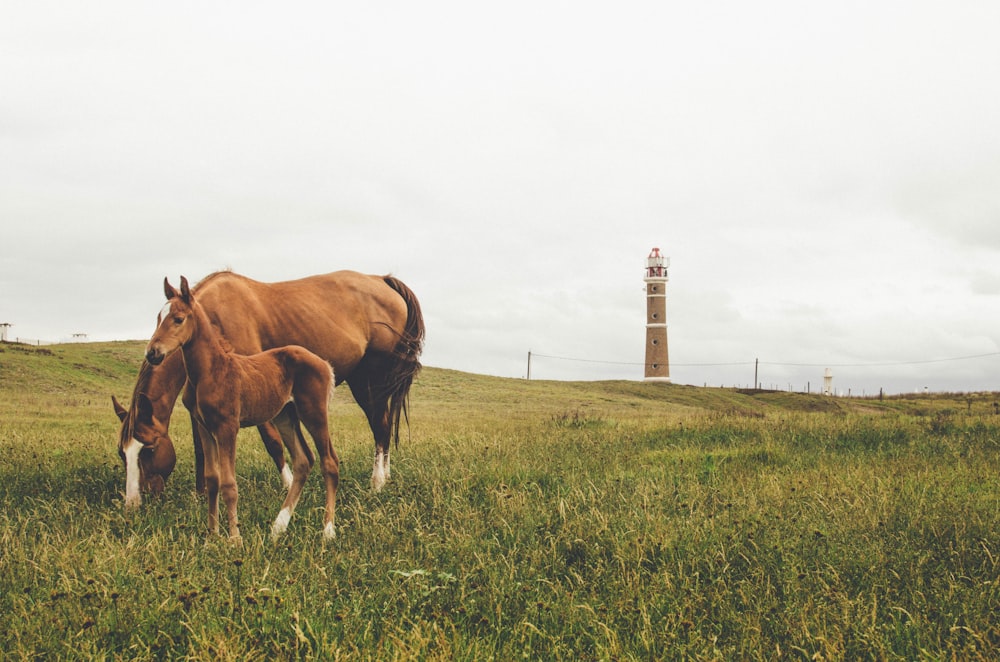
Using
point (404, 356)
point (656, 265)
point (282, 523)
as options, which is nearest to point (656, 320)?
point (656, 265)

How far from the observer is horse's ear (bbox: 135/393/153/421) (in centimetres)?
730

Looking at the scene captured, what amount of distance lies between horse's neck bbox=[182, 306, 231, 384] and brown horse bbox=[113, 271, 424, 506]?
19.8 inches

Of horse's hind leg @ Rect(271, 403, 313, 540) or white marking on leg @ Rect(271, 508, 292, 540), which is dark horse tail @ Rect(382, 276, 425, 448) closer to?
horse's hind leg @ Rect(271, 403, 313, 540)

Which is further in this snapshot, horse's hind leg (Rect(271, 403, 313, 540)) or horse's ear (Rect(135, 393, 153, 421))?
horse's ear (Rect(135, 393, 153, 421))

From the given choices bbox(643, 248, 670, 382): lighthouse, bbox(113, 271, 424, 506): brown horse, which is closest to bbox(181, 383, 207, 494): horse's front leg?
bbox(113, 271, 424, 506): brown horse

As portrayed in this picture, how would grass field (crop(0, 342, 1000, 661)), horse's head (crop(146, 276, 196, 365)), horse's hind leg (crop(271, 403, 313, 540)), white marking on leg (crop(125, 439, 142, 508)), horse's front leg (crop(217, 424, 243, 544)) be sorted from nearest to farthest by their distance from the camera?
grass field (crop(0, 342, 1000, 661)) < horse's head (crop(146, 276, 196, 365)) < horse's front leg (crop(217, 424, 243, 544)) < horse's hind leg (crop(271, 403, 313, 540)) < white marking on leg (crop(125, 439, 142, 508))

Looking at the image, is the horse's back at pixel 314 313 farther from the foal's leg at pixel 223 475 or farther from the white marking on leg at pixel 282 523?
the white marking on leg at pixel 282 523

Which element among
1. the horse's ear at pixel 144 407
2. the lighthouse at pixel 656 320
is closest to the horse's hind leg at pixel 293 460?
the horse's ear at pixel 144 407

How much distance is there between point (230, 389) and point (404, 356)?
13.3 ft

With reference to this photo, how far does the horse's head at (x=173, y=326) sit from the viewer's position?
18.5ft

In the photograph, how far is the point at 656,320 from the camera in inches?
3017

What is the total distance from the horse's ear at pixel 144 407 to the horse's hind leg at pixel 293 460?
53.6 inches

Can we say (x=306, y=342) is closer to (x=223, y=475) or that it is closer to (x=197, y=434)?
(x=197, y=434)

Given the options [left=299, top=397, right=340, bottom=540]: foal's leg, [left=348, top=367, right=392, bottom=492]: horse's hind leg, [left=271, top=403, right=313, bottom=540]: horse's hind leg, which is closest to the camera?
[left=271, top=403, right=313, bottom=540]: horse's hind leg
